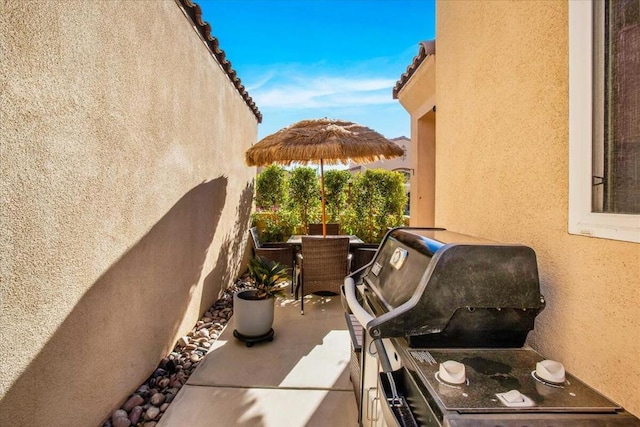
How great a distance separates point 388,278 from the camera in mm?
2252

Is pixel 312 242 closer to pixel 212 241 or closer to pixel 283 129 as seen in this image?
pixel 212 241

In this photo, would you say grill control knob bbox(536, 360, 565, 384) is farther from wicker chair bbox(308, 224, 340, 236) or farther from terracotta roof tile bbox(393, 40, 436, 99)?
wicker chair bbox(308, 224, 340, 236)

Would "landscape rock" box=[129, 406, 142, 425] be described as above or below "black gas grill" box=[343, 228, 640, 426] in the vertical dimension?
below

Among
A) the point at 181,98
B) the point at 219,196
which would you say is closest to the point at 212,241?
the point at 219,196

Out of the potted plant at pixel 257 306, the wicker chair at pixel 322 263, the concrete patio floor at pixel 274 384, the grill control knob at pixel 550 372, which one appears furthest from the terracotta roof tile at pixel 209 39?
the grill control knob at pixel 550 372

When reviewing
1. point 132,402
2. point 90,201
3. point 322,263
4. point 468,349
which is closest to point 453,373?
point 468,349

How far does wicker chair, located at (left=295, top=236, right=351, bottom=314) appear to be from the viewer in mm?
6215

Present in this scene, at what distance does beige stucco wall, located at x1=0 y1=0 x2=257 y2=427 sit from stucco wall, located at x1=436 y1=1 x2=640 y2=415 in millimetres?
3330

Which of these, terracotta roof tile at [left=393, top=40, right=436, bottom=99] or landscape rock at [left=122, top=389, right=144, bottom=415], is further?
terracotta roof tile at [left=393, top=40, right=436, bottom=99]

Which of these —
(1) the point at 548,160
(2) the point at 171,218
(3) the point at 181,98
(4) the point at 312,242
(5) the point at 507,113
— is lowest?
Answer: (4) the point at 312,242

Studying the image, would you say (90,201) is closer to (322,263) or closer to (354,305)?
(354,305)

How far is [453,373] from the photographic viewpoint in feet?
4.39

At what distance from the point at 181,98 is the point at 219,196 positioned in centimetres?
248

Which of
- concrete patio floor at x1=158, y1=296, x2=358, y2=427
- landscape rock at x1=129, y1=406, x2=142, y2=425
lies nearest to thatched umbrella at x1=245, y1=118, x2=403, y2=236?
concrete patio floor at x1=158, y1=296, x2=358, y2=427
